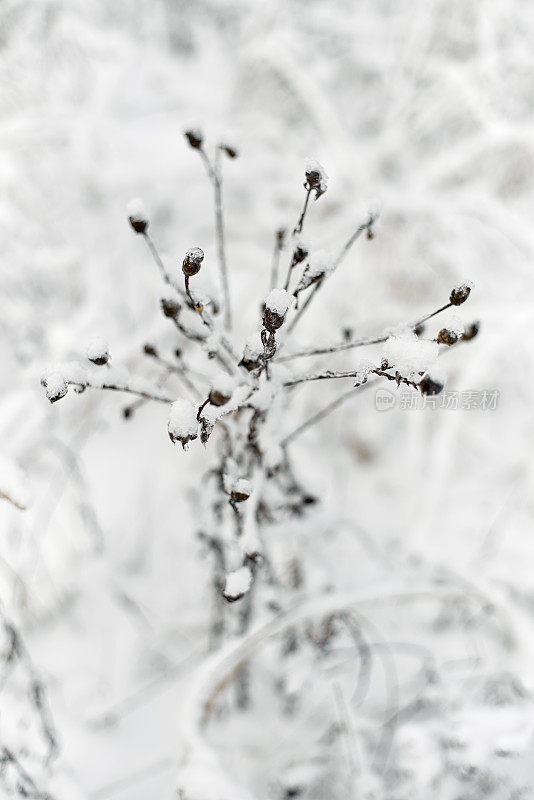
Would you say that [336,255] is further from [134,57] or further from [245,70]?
[134,57]

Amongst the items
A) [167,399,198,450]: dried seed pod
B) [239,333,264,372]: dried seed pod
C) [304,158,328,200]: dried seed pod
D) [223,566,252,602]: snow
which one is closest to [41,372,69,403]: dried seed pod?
[167,399,198,450]: dried seed pod

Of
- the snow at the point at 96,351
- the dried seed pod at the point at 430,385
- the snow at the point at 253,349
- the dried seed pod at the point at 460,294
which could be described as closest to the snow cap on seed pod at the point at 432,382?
the dried seed pod at the point at 430,385

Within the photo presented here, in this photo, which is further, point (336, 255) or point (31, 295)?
point (31, 295)

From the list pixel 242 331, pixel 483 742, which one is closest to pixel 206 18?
pixel 242 331

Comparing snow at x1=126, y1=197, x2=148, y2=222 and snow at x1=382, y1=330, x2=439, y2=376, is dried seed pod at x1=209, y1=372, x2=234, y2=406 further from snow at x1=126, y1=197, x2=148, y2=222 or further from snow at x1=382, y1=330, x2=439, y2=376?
snow at x1=126, y1=197, x2=148, y2=222

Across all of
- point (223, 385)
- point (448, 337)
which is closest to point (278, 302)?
point (223, 385)

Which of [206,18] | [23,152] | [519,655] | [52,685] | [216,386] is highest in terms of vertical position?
[206,18]
